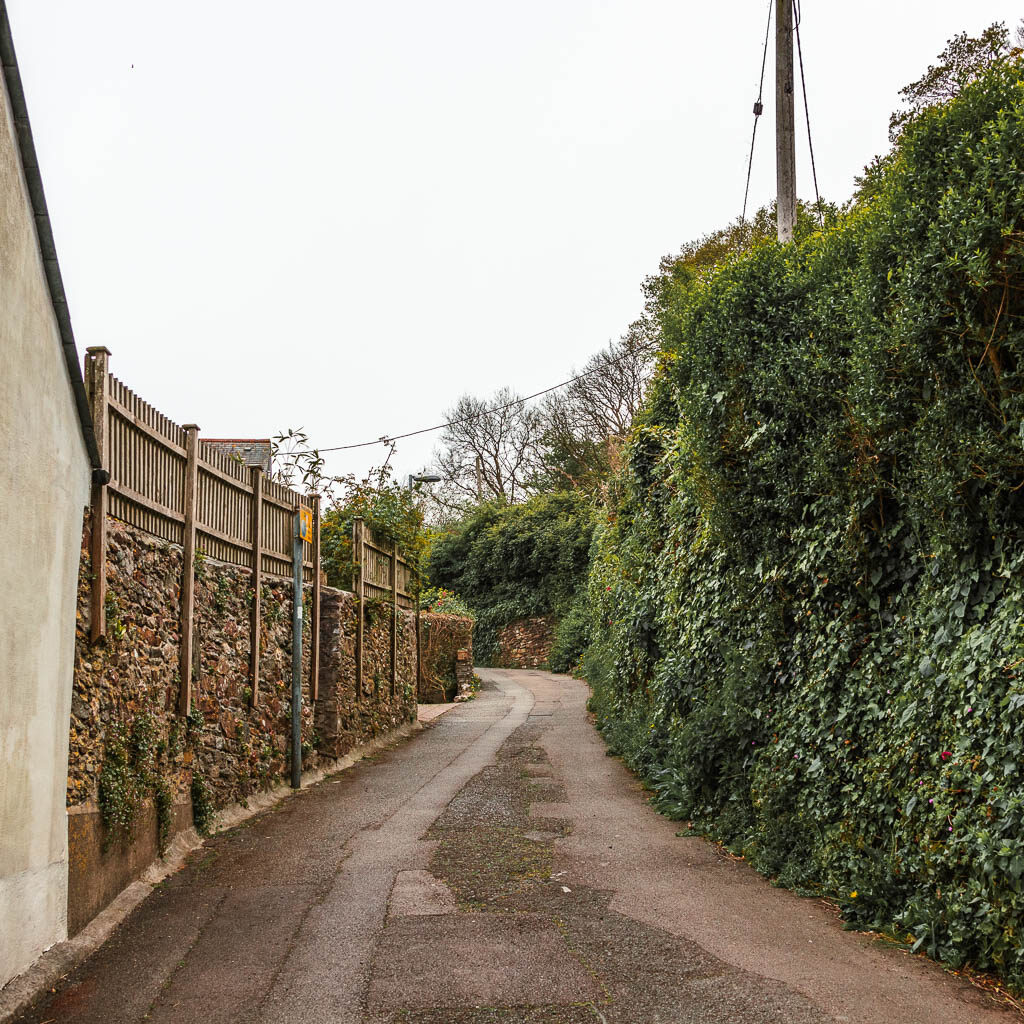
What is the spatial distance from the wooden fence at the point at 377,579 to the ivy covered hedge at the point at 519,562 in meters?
14.7

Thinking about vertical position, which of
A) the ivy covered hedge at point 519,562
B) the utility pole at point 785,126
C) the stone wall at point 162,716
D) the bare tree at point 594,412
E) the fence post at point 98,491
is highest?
the bare tree at point 594,412

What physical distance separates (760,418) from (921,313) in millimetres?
2481

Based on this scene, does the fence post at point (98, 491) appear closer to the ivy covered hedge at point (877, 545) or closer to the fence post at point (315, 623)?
the ivy covered hedge at point (877, 545)

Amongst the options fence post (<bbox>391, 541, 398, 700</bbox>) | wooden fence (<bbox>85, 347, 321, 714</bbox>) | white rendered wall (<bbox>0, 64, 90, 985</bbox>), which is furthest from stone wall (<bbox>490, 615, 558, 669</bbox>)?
white rendered wall (<bbox>0, 64, 90, 985</bbox>)

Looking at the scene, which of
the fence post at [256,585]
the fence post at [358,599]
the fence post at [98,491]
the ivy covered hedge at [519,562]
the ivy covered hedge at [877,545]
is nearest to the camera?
the ivy covered hedge at [877,545]

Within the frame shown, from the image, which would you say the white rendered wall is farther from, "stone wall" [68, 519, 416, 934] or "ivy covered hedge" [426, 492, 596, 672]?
"ivy covered hedge" [426, 492, 596, 672]

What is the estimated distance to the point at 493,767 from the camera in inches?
495

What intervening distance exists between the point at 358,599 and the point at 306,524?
2.75 m

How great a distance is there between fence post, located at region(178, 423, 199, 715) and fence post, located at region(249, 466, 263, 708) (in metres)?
1.63

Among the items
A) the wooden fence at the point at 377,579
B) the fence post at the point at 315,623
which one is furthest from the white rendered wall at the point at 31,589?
the wooden fence at the point at 377,579

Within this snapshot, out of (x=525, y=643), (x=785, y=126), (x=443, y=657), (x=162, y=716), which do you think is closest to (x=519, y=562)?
(x=525, y=643)

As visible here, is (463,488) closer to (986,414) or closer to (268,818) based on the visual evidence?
(268,818)

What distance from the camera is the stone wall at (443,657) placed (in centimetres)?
2436

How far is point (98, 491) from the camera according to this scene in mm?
6195
